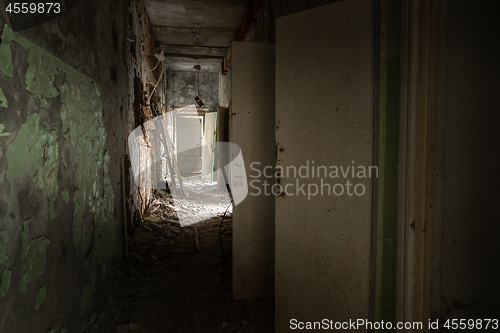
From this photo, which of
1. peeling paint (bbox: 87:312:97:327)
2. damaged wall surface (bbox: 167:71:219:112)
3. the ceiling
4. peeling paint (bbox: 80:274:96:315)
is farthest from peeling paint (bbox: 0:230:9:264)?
damaged wall surface (bbox: 167:71:219:112)

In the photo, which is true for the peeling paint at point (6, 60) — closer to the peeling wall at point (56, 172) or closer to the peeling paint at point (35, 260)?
the peeling wall at point (56, 172)

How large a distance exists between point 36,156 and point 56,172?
0.65ft

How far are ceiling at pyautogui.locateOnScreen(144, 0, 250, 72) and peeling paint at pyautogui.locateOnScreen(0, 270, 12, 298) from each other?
14.6ft

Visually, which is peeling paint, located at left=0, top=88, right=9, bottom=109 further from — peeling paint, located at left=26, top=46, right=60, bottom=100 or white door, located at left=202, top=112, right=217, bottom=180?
white door, located at left=202, top=112, right=217, bottom=180

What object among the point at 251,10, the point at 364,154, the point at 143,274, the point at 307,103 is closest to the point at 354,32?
the point at 307,103

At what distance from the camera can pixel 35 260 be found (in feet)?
4.03

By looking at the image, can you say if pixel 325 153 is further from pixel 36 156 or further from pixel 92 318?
pixel 92 318

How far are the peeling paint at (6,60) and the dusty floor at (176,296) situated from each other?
5.21 feet

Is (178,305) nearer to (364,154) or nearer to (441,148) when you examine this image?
(364,154)

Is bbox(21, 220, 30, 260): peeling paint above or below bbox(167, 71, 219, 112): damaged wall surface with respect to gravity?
below

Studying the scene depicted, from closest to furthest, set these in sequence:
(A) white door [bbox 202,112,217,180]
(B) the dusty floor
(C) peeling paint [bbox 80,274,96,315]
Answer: (C) peeling paint [bbox 80,274,96,315]
(B) the dusty floor
(A) white door [bbox 202,112,217,180]

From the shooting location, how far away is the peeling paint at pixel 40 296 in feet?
4.12

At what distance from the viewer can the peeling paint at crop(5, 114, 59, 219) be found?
107 cm

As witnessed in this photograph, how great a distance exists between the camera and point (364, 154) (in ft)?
4.83
